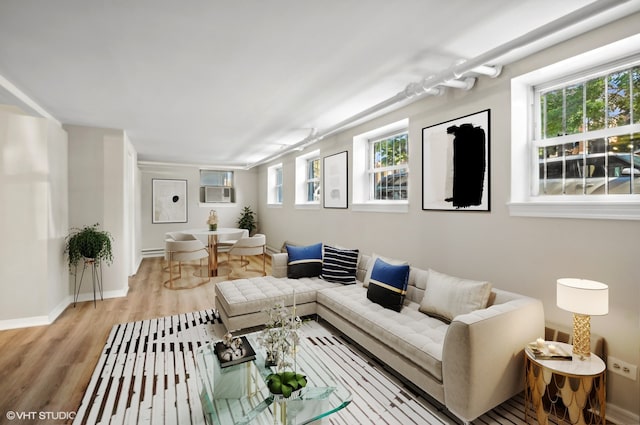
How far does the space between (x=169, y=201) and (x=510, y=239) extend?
8.00 metres

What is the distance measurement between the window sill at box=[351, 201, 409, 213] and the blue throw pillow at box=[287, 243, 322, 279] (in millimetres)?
865

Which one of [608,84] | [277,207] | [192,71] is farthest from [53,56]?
[277,207]

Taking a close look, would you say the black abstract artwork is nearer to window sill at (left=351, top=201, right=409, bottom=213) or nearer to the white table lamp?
window sill at (left=351, top=201, right=409, bottom=213)

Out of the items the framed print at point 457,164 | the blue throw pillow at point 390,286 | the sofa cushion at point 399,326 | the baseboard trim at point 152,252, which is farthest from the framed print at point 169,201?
the framed print at point 457,164

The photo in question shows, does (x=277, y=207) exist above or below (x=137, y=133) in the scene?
below

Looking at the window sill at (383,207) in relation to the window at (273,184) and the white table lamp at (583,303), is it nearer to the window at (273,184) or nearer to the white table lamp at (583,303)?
the white table lamp at (583,303)

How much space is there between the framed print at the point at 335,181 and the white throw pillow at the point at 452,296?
228 centimetres

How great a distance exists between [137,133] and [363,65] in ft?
13.1

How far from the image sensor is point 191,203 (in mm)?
8508

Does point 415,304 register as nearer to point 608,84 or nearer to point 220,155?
point 608,84

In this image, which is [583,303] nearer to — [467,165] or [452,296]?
[452,296]

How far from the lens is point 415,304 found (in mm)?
2953

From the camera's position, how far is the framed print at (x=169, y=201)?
8156mm

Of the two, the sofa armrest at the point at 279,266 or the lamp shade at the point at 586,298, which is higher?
the lamp shade at the point at 586,298
